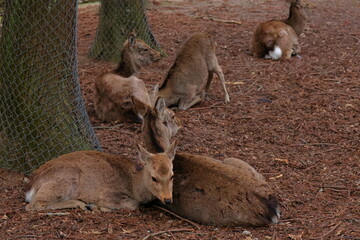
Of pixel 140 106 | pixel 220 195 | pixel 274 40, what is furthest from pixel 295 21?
pixel 220 195

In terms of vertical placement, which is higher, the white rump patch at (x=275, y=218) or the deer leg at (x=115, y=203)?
the white rump patch at (x=275, y=218)

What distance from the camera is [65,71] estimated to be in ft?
22.6

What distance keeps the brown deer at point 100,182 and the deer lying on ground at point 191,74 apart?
3.41 meters

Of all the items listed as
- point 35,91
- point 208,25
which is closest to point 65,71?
point 35,91

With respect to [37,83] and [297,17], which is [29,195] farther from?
[297,17]

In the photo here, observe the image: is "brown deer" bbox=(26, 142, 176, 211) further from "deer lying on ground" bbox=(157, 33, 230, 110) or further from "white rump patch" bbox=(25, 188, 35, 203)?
"deer lying on ground" bbox=(157, 33, 230, 110)

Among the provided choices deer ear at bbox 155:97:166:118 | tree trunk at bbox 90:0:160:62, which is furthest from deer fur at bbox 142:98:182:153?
tree trunk at bbox 90:0:160:62

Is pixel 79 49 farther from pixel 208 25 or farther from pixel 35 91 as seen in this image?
pixel 35 91

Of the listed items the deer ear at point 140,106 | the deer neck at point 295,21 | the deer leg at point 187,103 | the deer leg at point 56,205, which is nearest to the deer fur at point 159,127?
the deer ear at point 140,106

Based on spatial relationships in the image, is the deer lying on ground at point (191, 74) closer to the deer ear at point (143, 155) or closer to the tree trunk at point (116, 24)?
the tree trunk at point (116, 24)

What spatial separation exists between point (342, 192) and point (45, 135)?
3.40 metres

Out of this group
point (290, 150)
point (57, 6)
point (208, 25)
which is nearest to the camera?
point (57, 6)

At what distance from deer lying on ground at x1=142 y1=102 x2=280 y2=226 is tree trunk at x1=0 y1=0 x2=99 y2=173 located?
1.59 metres

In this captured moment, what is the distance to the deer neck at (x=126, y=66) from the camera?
10172 mm
